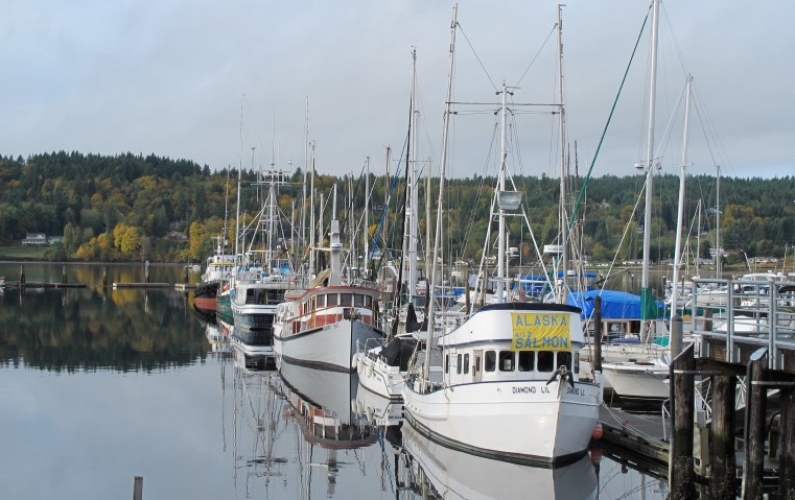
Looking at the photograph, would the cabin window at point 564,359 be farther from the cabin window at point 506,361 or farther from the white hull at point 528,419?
the cabin window at point 506,361

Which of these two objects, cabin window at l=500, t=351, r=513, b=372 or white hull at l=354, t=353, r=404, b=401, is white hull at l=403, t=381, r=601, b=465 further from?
white hull at l=354, t=353, r=404, b=401

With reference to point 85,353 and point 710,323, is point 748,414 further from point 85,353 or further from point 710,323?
point 85,353

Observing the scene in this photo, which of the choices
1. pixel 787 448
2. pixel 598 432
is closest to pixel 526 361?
pixel 598 432

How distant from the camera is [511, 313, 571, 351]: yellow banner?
28.1 m

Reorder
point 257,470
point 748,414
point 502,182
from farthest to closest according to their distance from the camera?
1. point 502,182
2. point 257,470
3. point 748,414

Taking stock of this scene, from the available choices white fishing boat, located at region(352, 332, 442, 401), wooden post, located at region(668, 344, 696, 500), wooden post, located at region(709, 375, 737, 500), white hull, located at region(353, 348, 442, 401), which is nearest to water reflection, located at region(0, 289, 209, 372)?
white hull, located at region(353, 348, 442, 401)

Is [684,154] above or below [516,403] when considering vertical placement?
above

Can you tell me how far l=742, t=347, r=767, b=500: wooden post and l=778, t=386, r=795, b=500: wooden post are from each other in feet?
1.41

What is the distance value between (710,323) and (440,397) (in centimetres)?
1071

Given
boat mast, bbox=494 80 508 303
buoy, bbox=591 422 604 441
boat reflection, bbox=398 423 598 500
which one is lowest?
boat reflection, bbox=398 423 598 500

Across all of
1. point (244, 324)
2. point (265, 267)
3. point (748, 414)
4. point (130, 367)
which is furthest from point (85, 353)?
point (748, 414)

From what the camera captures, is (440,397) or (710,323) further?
(710,323)

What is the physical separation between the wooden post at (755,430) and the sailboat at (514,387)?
5.54 m

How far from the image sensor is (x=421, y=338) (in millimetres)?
37031
